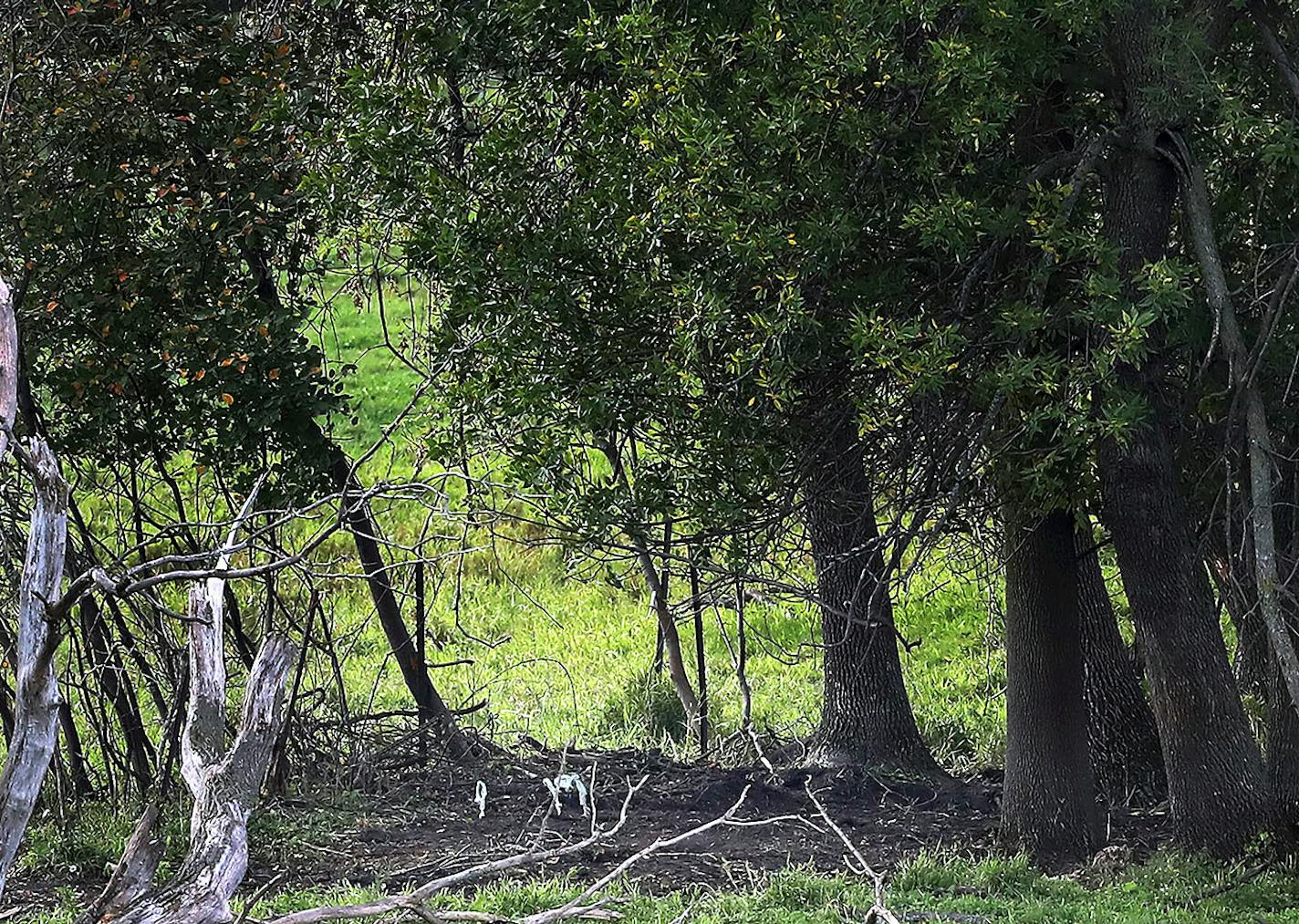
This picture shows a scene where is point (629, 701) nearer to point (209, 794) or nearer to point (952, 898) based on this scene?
point (952, 898)

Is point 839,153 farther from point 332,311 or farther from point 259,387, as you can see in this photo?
point 332,311

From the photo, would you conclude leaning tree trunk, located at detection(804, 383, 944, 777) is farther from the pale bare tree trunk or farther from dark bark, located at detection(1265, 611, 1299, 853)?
the pale bare tree trunk

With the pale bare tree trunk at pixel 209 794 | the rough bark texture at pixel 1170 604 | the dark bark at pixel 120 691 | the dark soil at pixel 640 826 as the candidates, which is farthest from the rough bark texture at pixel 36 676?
the rough bark texture at pixel 1170 604

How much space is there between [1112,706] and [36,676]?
6.39 metres

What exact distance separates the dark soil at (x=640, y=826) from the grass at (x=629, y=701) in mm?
141

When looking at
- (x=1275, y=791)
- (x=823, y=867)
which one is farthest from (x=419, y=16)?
(x=1275, y=791)

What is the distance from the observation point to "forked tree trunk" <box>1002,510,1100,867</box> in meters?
7.46

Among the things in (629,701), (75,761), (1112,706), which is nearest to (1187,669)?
(1112,706)

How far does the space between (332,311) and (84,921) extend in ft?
16.2

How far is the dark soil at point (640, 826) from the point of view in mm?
7070

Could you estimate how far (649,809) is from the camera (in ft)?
26.5

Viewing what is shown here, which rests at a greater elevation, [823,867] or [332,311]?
[332,311]

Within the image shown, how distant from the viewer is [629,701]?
11094 millimetres

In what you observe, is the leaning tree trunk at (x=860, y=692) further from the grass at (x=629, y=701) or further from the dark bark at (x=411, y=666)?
the dark bark at (x=411, y=666)
